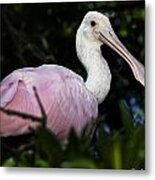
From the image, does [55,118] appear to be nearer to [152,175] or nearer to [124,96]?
[124,96]

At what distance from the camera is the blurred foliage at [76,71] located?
2.86 m

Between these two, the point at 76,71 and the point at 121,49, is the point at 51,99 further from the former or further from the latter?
the point at 121,49

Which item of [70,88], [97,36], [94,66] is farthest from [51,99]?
[97,36]

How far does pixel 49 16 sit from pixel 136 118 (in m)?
0.64

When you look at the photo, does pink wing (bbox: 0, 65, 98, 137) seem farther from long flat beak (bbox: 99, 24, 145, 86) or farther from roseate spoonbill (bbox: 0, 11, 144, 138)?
long flat beak (bbox: 99, 24, 145, 86)

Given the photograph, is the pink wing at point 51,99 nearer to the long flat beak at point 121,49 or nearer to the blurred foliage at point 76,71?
the blurred foliage at point 76,71

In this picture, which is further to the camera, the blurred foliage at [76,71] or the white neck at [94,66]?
the white neck at [94,66]

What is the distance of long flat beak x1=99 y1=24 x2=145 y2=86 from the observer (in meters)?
2.90

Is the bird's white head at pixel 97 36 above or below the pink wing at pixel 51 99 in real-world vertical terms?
above

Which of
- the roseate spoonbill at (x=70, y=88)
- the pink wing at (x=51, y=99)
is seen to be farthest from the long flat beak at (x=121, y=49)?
the pink wing at (x=51, y=99)

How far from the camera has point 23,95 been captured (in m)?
3.00

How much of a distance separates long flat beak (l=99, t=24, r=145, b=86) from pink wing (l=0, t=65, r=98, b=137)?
0.72ft

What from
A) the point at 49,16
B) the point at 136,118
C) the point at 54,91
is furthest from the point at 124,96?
the point at 49,16

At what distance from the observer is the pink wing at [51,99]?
116 inches
